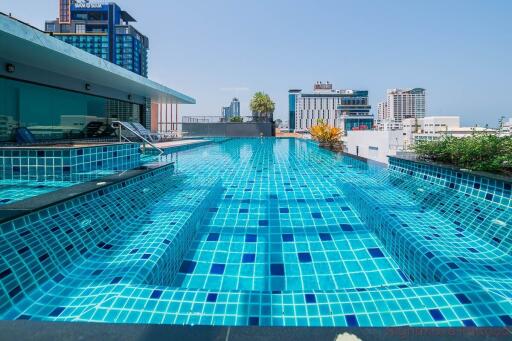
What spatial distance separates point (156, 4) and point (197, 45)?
15.1 ft

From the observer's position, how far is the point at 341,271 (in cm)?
274

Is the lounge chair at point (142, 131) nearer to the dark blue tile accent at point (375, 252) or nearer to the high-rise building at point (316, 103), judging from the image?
the dark blue tile accent at point (375, 252)

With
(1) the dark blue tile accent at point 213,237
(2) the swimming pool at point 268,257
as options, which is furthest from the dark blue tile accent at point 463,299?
(1) the dark blue tile accent at point 213,237

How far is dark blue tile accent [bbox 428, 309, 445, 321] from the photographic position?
5.47ft

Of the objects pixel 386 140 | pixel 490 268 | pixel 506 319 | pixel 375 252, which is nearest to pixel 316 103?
pixel 386 140

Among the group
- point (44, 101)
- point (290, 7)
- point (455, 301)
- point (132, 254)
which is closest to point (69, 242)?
point (132, 254)

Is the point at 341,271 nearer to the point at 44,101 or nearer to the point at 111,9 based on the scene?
the point at 44,101

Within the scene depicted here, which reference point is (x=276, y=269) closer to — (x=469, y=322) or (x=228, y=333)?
(x=469, y=322)

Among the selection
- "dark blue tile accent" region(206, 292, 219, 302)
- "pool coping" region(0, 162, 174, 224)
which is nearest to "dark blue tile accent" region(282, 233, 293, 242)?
"dark blue tile accent" region(206, 292, 219, 302)

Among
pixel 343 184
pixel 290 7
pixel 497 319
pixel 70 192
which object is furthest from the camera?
pixel 290 7

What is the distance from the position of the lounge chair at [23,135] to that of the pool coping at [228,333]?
9.29 metres

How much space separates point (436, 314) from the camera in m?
1.71

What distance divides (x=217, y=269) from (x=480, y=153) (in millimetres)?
3827

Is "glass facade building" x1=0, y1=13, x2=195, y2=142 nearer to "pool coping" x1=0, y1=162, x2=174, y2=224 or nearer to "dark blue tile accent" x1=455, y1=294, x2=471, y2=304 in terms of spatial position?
"pool coping" x1=0, y1=162, x2=174, y2=224
